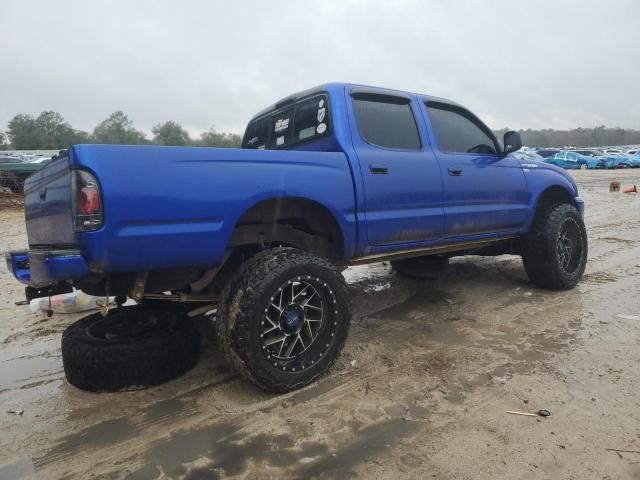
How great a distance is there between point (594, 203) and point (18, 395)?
14.6m

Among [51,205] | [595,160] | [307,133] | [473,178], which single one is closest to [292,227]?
[307,133]

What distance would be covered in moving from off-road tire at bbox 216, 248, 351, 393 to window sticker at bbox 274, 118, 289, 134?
156 centimetres

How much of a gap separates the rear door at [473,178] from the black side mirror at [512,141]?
12 centimetres

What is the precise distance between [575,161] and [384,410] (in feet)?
140

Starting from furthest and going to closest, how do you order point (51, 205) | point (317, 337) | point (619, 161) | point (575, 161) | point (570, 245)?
point (575, 161)
point (619, 161)
point (570, 245)
point (317, 337)
point (51, 205)

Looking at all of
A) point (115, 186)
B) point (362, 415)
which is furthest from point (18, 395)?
point (362, 415)

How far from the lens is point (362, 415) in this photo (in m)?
2.51

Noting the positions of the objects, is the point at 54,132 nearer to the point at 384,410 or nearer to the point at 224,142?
the point at 224,142

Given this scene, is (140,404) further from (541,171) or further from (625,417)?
(541,171)

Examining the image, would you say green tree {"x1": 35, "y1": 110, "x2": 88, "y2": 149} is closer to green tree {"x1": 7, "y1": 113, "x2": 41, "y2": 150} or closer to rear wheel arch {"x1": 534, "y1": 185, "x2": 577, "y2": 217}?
green tree {"x1": 7, "y1": 113, "x2": 41, "y2": 150}

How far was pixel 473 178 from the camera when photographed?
4.10 meters

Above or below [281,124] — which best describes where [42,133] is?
above

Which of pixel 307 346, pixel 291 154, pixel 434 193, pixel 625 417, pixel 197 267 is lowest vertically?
→ pixel 625 417

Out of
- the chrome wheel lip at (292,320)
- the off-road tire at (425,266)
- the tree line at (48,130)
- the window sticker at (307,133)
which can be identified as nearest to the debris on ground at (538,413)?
the chrome wheel lip at (292,320)
